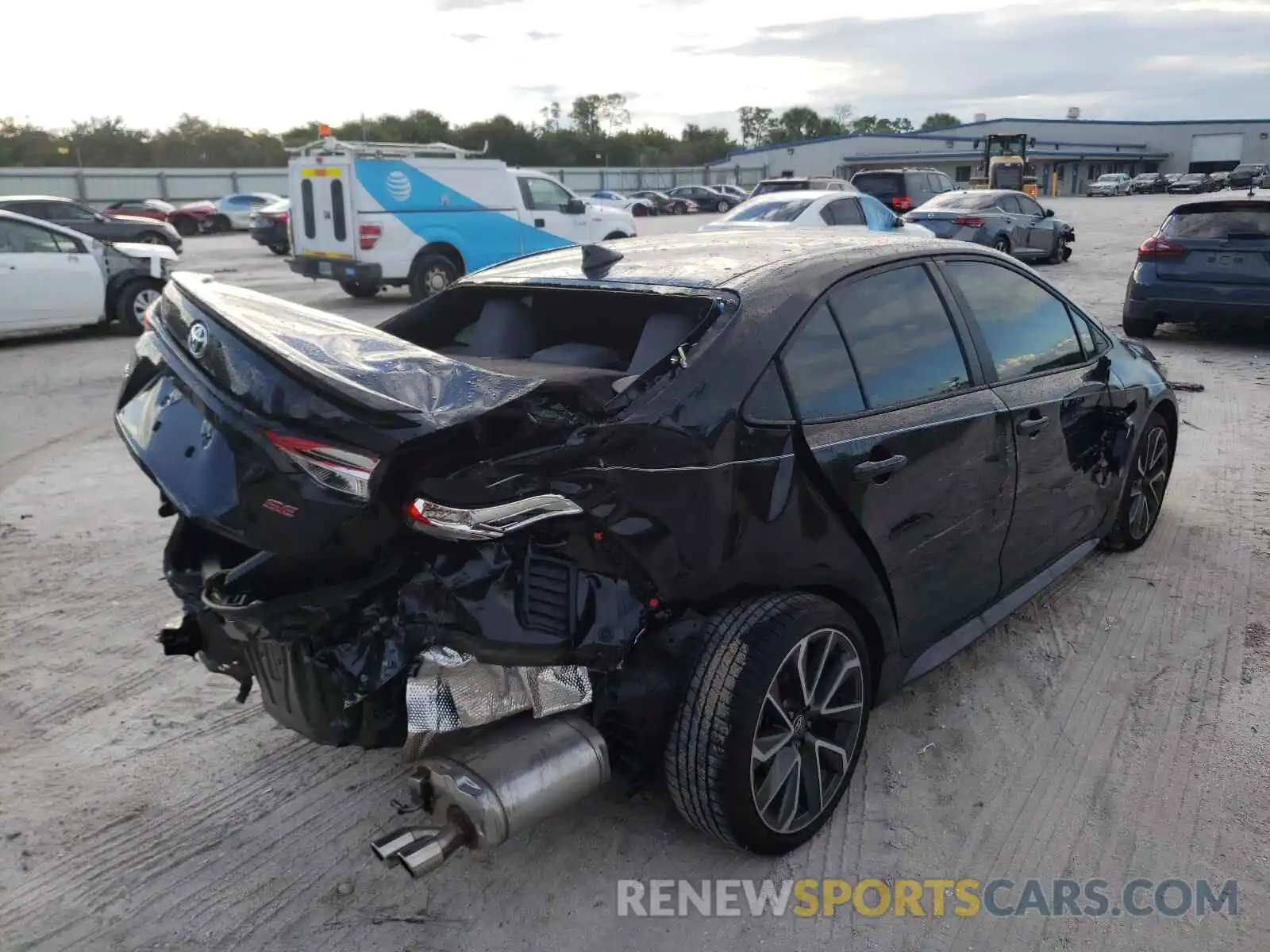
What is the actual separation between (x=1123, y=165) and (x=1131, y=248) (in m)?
65.5

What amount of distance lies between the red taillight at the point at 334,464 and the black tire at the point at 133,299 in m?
10.9

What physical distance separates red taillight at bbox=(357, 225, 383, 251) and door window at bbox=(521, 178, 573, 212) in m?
2.68

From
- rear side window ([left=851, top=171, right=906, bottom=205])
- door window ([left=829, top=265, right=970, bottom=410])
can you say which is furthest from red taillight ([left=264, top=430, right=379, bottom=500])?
rear side window ([left=851, top=171, right=906, bottom=205])

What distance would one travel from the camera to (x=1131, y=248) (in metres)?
22.1

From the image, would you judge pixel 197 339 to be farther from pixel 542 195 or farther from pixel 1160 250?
pixel 542 195

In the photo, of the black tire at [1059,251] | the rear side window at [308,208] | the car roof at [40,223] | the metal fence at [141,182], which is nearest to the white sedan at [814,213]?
the black tire at [1059,251]

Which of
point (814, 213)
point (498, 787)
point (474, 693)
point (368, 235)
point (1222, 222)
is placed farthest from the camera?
point (814, 213)

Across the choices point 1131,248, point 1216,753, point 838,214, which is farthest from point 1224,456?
point 1131,248

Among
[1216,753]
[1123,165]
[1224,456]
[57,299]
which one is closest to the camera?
[1216,753]

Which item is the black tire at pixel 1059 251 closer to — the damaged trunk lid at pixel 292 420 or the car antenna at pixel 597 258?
the car antenna at pixel 597 258

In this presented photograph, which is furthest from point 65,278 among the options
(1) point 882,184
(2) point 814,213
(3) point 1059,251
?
(1) point 882,184

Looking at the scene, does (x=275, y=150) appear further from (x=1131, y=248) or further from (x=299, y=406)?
(x=299, y=406)

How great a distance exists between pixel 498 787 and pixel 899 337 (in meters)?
1.94

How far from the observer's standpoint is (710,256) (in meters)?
3.38
